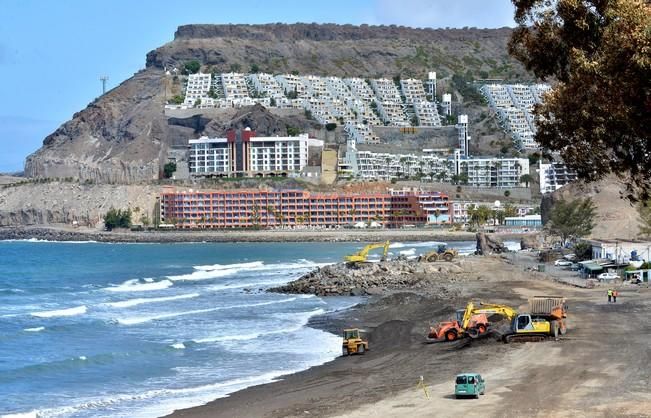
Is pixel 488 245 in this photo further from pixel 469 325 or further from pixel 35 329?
pixel 469 325

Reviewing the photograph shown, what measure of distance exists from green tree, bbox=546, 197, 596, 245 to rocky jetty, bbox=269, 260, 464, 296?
14.2 m

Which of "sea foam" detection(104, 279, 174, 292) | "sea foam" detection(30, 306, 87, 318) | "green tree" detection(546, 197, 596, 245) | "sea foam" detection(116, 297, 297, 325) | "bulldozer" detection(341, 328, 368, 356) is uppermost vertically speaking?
"green tree" detection(546, 197, 596, 245)

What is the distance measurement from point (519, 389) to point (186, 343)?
66.7 feet

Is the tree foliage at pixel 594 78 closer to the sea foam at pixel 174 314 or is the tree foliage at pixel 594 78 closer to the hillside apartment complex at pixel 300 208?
the sea foam at pixel 174 314

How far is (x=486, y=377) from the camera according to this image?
2933 centimetres

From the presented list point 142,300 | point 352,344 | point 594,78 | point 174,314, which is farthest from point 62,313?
point 594,78

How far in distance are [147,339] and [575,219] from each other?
164ft

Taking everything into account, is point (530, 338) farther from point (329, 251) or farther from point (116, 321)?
point (329, 251)

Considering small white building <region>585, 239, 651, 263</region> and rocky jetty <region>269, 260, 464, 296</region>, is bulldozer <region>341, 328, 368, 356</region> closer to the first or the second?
rocky jetty <region>269, 260, 464, 296</region>

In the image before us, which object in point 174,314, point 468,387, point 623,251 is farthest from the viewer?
point 623,251

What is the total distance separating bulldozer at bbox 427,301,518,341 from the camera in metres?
38.7

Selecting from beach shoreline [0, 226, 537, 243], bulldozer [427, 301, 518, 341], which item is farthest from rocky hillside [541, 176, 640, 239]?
beach shoreline [0, 226, 537, 243]

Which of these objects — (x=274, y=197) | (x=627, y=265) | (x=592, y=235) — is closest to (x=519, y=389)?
(x=627, y=265)

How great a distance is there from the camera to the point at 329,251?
136m
